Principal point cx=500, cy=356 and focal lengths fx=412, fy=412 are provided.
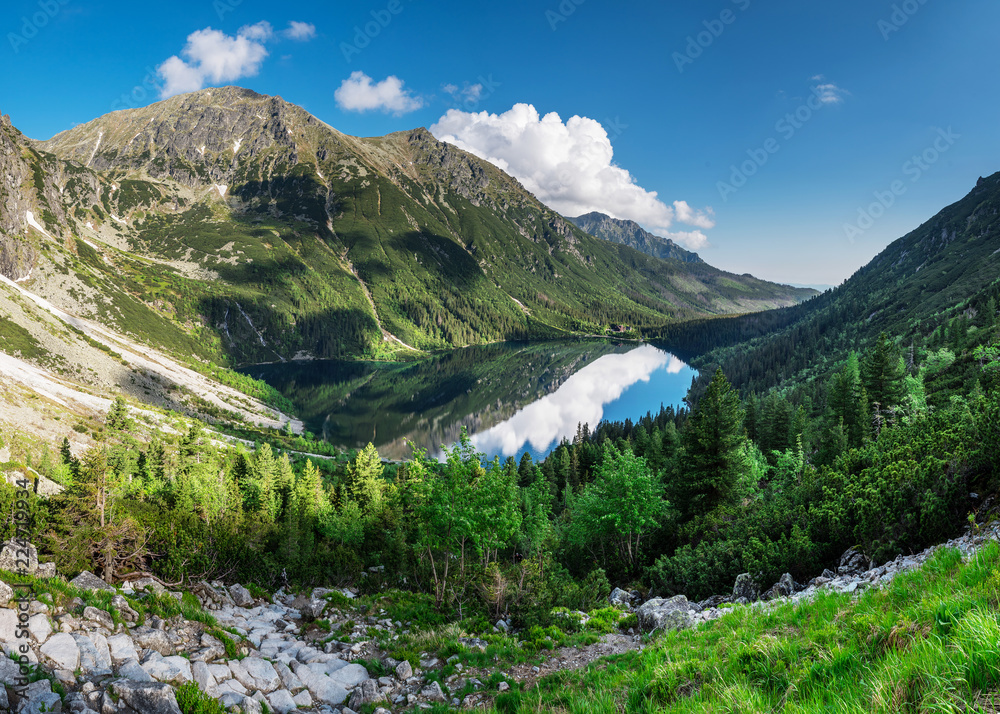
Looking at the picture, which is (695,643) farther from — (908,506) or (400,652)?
(400,652)

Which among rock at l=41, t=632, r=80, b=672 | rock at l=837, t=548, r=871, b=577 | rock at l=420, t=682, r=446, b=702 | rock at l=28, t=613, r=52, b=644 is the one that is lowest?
rock at l=837, t=548, r=871, b=577

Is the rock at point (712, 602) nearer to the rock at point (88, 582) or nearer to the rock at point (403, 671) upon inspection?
the rock at point (403, 671)

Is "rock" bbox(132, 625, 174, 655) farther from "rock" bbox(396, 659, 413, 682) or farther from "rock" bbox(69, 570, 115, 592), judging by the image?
"rock" bbox(396, 659, 413, 682)

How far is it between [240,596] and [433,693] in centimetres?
1037

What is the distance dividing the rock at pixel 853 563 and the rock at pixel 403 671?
11.6 metres

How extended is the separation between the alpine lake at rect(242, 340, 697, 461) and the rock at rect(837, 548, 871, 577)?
8927 cm

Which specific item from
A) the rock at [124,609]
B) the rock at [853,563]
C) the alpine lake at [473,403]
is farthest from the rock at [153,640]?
the alpine lake at [473,403]

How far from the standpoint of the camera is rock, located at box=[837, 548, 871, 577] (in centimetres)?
1050

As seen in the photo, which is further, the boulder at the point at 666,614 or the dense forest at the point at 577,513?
the dense forest at the point at 577,513

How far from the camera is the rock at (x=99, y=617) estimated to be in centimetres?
848

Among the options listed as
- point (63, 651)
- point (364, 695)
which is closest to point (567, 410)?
point (364, 695)

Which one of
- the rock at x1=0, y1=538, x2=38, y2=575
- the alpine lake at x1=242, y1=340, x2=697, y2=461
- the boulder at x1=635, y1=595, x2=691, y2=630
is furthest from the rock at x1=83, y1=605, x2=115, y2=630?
the alpine lake at x1=242, y1=340, x2=697, y2=461

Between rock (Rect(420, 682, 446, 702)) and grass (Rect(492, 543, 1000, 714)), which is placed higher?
grass (Rect(492, 543, 1000, 714))

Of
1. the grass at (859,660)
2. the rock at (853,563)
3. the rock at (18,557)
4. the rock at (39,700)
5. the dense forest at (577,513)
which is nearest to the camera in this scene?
the grass at (859,660)
